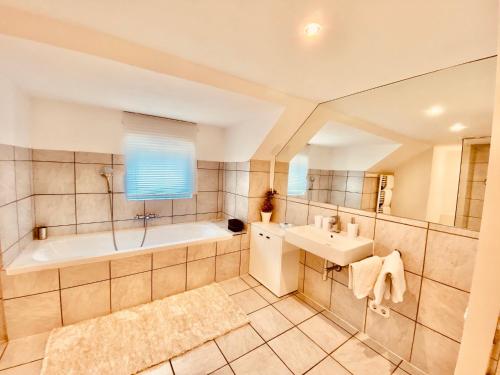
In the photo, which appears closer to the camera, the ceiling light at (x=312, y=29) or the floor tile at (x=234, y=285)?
the ceiling light at (x=312, y=29)

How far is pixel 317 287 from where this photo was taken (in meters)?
2.18

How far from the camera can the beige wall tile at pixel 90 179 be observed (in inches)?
91.0

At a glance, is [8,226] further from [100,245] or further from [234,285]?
[234,285]

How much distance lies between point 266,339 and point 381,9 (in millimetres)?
2175

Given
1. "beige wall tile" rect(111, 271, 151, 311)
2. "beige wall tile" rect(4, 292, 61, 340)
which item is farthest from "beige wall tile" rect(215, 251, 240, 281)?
"beige wall tile" rect(4, 292, 61, 340)

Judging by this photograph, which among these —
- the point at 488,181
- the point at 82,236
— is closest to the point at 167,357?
the point at 82,236

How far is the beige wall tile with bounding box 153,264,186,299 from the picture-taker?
82.7 inches

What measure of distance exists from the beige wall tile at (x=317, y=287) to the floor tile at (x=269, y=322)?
45 centimetres

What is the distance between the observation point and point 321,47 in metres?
1.18

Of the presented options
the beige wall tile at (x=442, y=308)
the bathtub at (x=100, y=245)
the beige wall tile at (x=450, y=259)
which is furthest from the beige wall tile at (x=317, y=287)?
the bathtub at (x=100, y=245)

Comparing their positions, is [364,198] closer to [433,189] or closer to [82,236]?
[433,189]

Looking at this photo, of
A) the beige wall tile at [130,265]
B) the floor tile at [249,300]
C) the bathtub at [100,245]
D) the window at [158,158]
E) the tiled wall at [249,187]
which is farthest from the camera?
the tiled wall at [249,187]

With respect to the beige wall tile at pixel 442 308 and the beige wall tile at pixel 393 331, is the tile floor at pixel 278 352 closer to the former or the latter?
the beige wall tile at pixel 393 331

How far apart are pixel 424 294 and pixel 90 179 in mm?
3235
